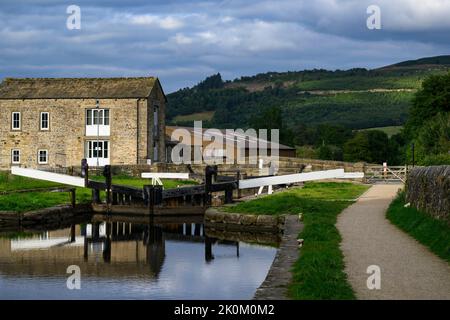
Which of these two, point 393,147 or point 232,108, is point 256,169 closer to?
point 393,147

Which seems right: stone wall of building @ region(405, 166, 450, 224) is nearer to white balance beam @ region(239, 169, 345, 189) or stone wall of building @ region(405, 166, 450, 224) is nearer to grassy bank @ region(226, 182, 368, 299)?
grassy bank @ region(226, 182, 368, 299)

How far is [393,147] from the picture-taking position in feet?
313

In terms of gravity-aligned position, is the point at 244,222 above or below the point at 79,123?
below

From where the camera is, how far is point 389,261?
15680mm

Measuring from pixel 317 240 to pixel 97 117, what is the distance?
35040 mm

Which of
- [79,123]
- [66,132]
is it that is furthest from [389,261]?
[66,132]

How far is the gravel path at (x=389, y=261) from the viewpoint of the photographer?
12.6 meters

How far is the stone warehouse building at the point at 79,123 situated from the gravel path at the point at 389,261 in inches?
1112

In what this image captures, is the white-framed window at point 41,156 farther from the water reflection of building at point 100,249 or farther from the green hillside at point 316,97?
the green hillside at point 316,97

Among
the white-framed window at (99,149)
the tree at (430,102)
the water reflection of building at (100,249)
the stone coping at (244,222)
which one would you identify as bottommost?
the water reflection of building at (100,249)

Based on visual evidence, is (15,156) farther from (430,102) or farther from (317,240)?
(317,240)

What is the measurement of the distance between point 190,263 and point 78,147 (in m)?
32.2

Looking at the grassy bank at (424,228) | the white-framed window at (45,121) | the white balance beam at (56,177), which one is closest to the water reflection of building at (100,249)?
the white balance beam at (56,177)
